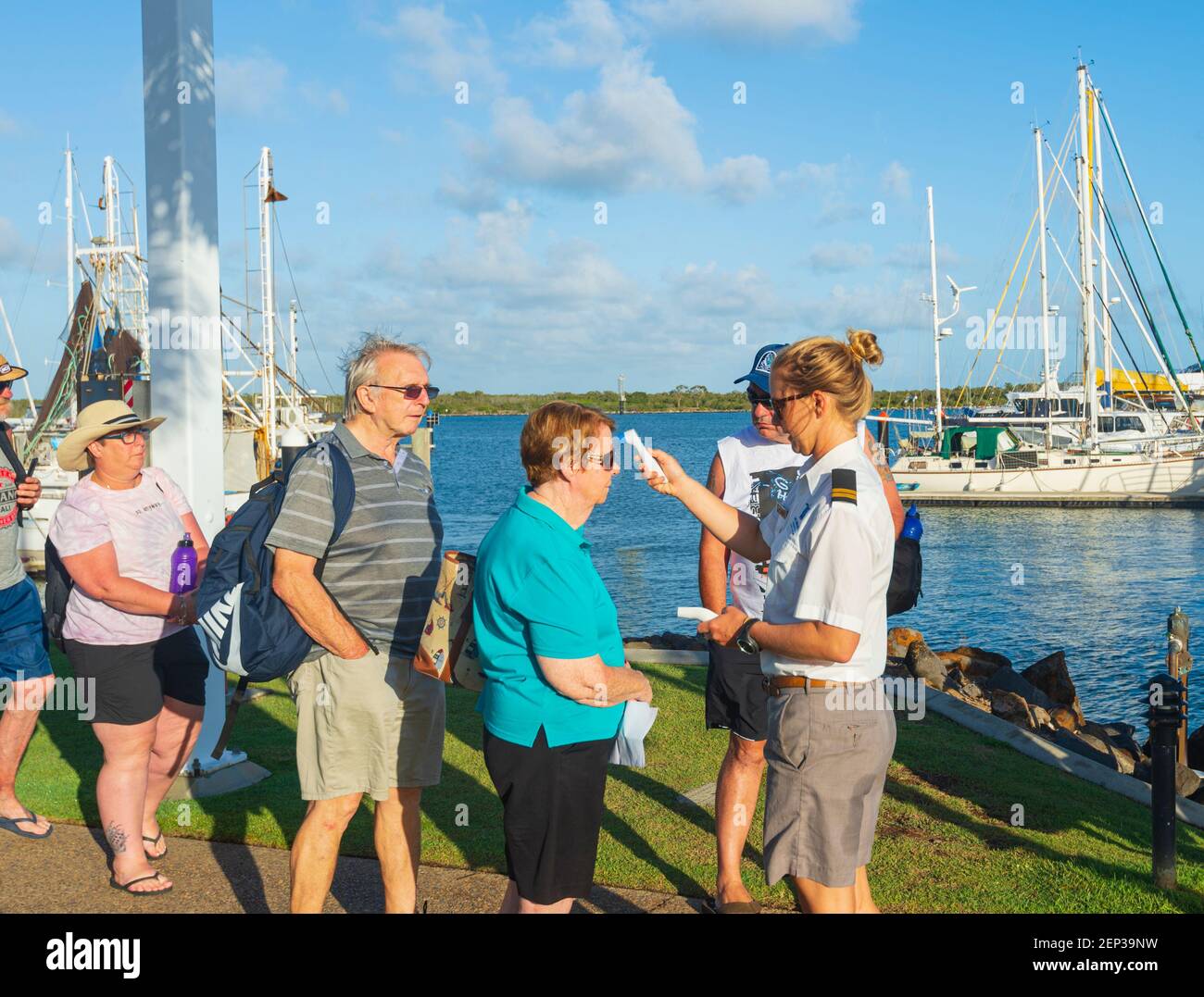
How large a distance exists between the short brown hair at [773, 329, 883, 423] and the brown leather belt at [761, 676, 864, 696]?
753 millimetres

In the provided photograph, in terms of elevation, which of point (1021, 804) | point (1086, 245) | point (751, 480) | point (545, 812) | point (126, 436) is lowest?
point (1021, 804)

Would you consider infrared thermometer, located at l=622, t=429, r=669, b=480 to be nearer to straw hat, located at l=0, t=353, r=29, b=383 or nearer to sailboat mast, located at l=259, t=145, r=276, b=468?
straw hat, located at l=0, t=353, r=29, b=383

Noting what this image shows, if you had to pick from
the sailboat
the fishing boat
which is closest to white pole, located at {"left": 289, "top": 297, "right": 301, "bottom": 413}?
the fishing boat

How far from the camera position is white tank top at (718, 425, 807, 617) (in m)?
4.38

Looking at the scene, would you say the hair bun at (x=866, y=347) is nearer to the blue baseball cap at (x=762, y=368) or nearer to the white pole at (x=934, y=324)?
the blue baseball cap at (x=762, y=368)

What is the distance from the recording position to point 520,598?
2.96 meters

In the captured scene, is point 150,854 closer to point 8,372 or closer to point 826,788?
point 8,372

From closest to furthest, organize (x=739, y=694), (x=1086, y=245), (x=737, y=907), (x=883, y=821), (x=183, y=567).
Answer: (x=737, y=907)
(x=739, y=694)
(x=183, y=567)
(x=883, y=821)
(x=1086, y=245)

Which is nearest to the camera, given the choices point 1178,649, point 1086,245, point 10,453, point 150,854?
point 150,854

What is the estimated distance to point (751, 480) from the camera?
14.5ft

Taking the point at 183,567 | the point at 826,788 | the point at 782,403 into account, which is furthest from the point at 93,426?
the point at 826,788

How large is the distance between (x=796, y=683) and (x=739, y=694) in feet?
4.42

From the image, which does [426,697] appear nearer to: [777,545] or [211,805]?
[777,545]
